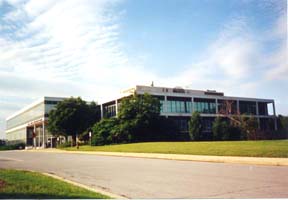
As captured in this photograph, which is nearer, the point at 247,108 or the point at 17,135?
the point at 17,135

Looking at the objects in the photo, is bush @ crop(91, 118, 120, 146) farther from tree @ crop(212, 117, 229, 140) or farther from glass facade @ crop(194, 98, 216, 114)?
glass facade @ crop(194, 98, 216, 114)

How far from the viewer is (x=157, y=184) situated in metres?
10.5

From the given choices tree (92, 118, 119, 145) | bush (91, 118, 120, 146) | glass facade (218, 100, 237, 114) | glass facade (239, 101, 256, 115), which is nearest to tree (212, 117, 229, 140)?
glass facade (218, 100, 237, 114)

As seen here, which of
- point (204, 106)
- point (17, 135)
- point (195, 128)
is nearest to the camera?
point (17, 135)

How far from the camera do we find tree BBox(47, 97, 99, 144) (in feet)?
176

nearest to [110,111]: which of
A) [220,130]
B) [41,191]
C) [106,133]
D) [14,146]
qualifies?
[106,133]

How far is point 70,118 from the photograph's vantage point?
179 feet

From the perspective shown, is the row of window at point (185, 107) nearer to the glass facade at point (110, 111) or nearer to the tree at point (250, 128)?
the glass facade at point (110, 111)

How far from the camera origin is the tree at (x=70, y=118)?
53.7m

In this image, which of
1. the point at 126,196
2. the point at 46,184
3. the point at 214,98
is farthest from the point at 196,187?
the point at 214,98

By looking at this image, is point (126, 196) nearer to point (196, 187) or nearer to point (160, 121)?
point (196, 187)

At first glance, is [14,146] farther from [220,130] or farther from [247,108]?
[247,108]

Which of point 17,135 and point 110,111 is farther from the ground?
point 110,111

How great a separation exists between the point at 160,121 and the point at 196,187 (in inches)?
1623
